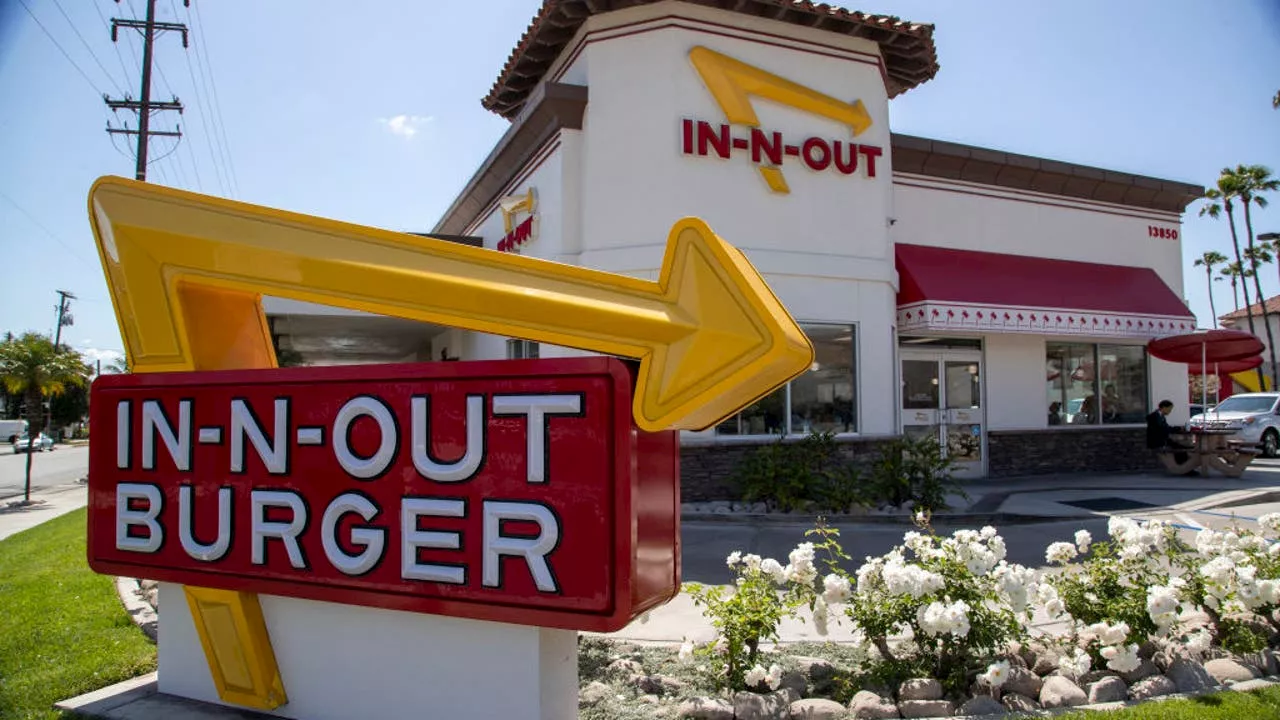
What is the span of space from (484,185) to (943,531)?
11081 millimetres

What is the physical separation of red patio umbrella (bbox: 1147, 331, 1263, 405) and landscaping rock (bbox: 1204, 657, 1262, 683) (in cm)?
1096

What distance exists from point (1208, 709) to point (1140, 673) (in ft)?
1.47

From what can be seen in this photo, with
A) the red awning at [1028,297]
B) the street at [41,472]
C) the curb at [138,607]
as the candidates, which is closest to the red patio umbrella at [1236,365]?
the red awning at [1028,297]

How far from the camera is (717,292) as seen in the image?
10.3 feet

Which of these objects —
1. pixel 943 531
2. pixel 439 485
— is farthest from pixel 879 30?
pixel 439 485

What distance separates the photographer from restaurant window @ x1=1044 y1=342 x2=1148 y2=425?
1544 centimetres

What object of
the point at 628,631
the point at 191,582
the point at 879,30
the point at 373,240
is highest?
the point at 879,30

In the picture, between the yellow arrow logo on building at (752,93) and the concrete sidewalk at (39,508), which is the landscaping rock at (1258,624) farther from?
the concrete sidewalk at (39,508)

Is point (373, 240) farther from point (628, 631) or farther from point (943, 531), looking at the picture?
point (943, 531)

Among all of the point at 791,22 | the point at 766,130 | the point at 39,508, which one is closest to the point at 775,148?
the point at 766,130

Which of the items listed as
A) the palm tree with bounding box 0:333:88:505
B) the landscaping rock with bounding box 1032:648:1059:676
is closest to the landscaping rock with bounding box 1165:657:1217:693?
the landscaping rock with bounding box 1032:648:1059:676

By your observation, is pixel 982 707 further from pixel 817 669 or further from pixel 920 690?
pixel 817 669

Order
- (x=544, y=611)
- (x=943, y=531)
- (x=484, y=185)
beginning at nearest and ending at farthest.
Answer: (x=544, y=611) → (x=943, y=531) → (x=484, y=185)

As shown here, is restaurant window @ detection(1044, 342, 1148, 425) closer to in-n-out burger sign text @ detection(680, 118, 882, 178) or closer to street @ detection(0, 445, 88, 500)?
in-n-out burger sign text @ detection(680, 118, 882, 178)
